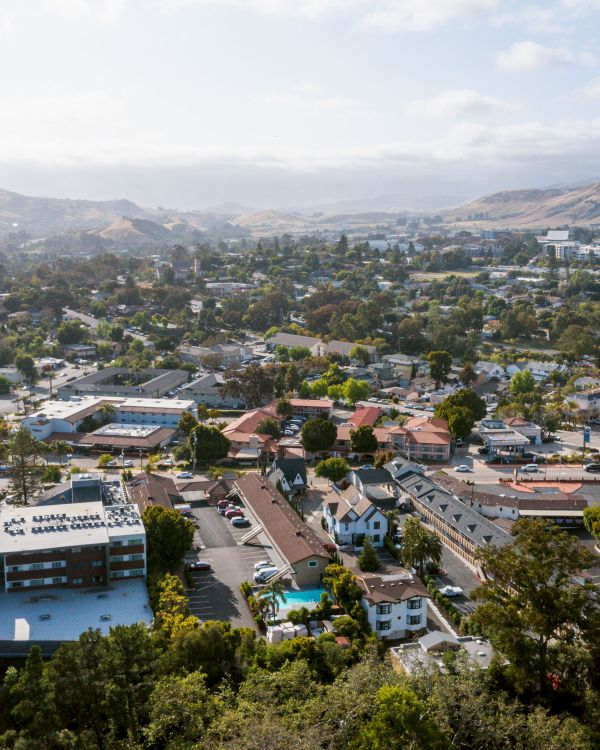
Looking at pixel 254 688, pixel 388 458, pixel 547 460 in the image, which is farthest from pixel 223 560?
pixel 547 460

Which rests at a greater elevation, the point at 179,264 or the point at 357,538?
the point at 179,264

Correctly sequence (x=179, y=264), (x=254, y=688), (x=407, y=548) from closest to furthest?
(x=254, y=688) → (x=407, y=548) → (x=179, y=264)

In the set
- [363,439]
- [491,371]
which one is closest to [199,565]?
[363,439]

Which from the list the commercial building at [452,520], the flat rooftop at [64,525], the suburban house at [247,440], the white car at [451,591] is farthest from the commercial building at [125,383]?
the white car at [451,591]

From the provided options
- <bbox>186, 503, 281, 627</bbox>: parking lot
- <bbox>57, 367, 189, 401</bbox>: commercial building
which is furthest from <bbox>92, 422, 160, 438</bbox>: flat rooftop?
<bbox>186, 503, 281, 627</bbox>: parking lot

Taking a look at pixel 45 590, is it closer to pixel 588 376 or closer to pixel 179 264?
pixel 588 376

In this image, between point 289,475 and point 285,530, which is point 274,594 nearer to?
point 285,530

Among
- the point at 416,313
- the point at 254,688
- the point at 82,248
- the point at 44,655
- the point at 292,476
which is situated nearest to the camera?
the point at 254,688
